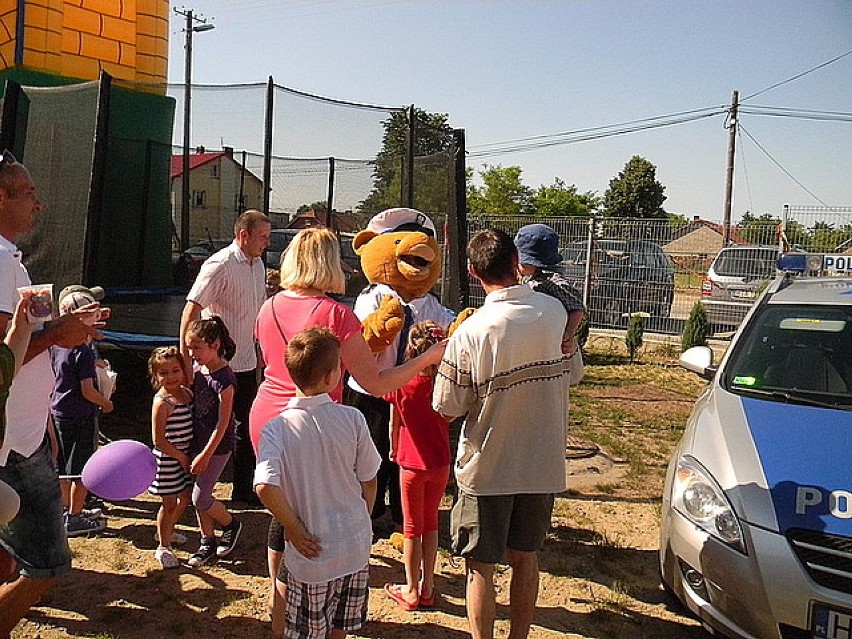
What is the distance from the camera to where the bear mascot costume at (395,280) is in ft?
11.5

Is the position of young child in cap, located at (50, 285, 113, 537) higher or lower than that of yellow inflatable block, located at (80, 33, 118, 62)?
lower

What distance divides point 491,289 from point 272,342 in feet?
3.16

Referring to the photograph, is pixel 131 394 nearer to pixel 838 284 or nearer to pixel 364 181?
pixel 364 181

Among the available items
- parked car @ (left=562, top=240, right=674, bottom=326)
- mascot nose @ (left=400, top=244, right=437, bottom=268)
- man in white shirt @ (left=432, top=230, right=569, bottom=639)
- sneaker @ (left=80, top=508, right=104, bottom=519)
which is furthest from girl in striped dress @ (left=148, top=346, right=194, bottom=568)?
parked car @ (left=562, top=240, right=674, bottom=326)

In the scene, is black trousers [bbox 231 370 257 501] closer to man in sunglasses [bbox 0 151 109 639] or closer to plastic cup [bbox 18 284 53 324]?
man in sunglasses [bbox 0 151 109 639]

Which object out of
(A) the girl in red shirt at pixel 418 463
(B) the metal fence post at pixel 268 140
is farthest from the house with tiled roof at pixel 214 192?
(A) the girl in red shirt at pixel 418 463

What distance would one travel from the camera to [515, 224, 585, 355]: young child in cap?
4031mm

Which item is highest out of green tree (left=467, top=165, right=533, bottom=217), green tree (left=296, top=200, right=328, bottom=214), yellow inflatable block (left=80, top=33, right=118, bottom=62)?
green tree (left=467, top=165, right=533, bottom=217)

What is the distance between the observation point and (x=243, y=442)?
521cm

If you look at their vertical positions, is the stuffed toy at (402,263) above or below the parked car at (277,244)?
below

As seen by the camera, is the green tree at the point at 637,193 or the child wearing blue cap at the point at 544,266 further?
the green tree at the point at 637,193

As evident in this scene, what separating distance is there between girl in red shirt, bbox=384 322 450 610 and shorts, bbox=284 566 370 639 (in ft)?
3.13

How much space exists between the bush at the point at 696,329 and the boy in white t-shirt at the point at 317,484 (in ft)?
34.1

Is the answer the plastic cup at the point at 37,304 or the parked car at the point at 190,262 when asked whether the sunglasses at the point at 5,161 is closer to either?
the plastic cup at the point at 37,304
